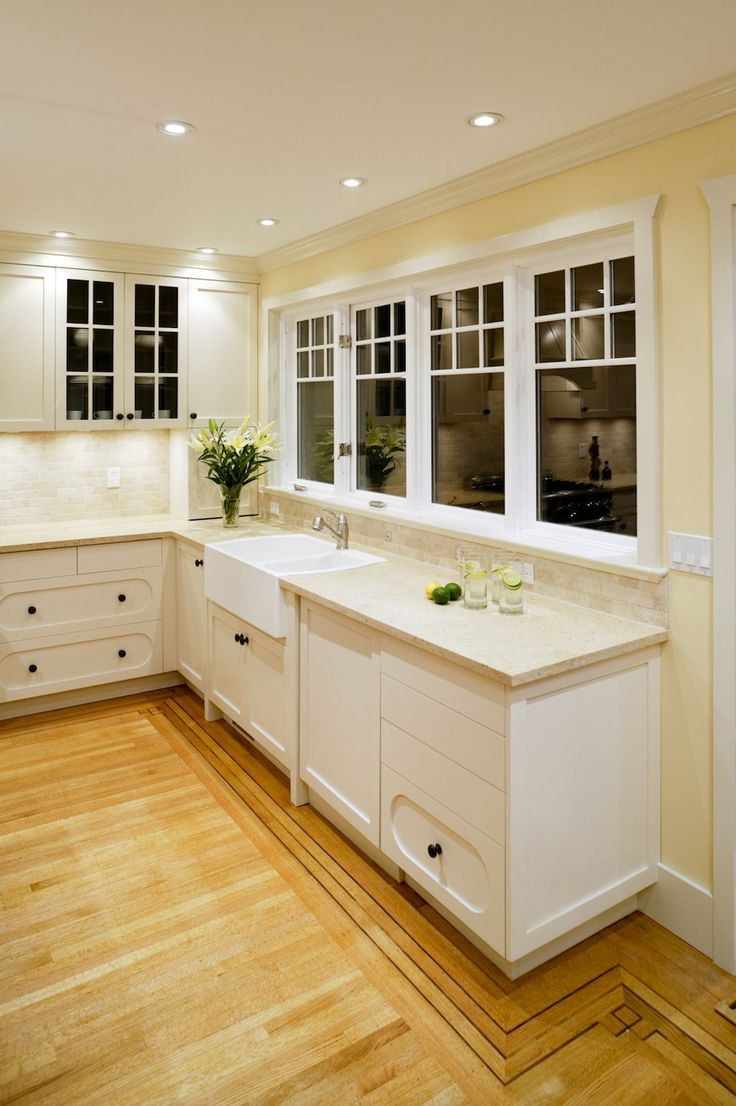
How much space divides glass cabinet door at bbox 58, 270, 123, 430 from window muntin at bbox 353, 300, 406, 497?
139 cm

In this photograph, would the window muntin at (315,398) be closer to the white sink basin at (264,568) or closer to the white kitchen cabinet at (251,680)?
the white sink basin at (264,568)

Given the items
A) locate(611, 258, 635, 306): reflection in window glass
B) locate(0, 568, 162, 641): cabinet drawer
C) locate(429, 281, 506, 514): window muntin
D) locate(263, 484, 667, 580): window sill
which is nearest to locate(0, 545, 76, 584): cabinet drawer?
locate(0, 568, 162, 641): cabinet drawer

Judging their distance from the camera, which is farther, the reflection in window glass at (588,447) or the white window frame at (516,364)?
the reflection in window glass at (588,447)

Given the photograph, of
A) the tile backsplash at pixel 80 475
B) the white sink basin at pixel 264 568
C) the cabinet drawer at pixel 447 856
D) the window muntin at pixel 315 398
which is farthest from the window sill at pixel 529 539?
the tile backsplash at pixel 80 475

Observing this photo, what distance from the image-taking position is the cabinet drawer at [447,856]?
6.91 ft

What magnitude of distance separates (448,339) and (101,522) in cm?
242

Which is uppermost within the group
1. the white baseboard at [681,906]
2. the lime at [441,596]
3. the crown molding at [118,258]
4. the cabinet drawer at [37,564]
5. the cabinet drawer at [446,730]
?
the crown molding at [118,258]

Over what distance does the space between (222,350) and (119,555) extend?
4.47 feet

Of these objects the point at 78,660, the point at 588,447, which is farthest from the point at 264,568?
the point at 78,660

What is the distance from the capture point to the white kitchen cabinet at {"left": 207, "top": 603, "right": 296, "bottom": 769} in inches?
126

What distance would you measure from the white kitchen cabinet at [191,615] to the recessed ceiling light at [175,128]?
1.99m

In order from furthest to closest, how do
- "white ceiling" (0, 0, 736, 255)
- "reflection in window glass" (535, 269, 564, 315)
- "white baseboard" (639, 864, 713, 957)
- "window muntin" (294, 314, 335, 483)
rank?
1. "window muntin" (294, 314, 335, 483)
2. "reflection in window glass" (535, 269, 564, 315)
3. "white baseboard" (639, 864, 713, 957)
4. "white ceiling" (0, 0, 736, 255)

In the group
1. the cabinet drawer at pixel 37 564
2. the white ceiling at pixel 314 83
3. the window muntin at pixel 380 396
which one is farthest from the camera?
the cabinet drawer at pixel 37 564

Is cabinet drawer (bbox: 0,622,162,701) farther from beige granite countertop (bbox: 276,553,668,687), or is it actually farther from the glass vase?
beige granite countertop (bbox: 276,553,668,687)
